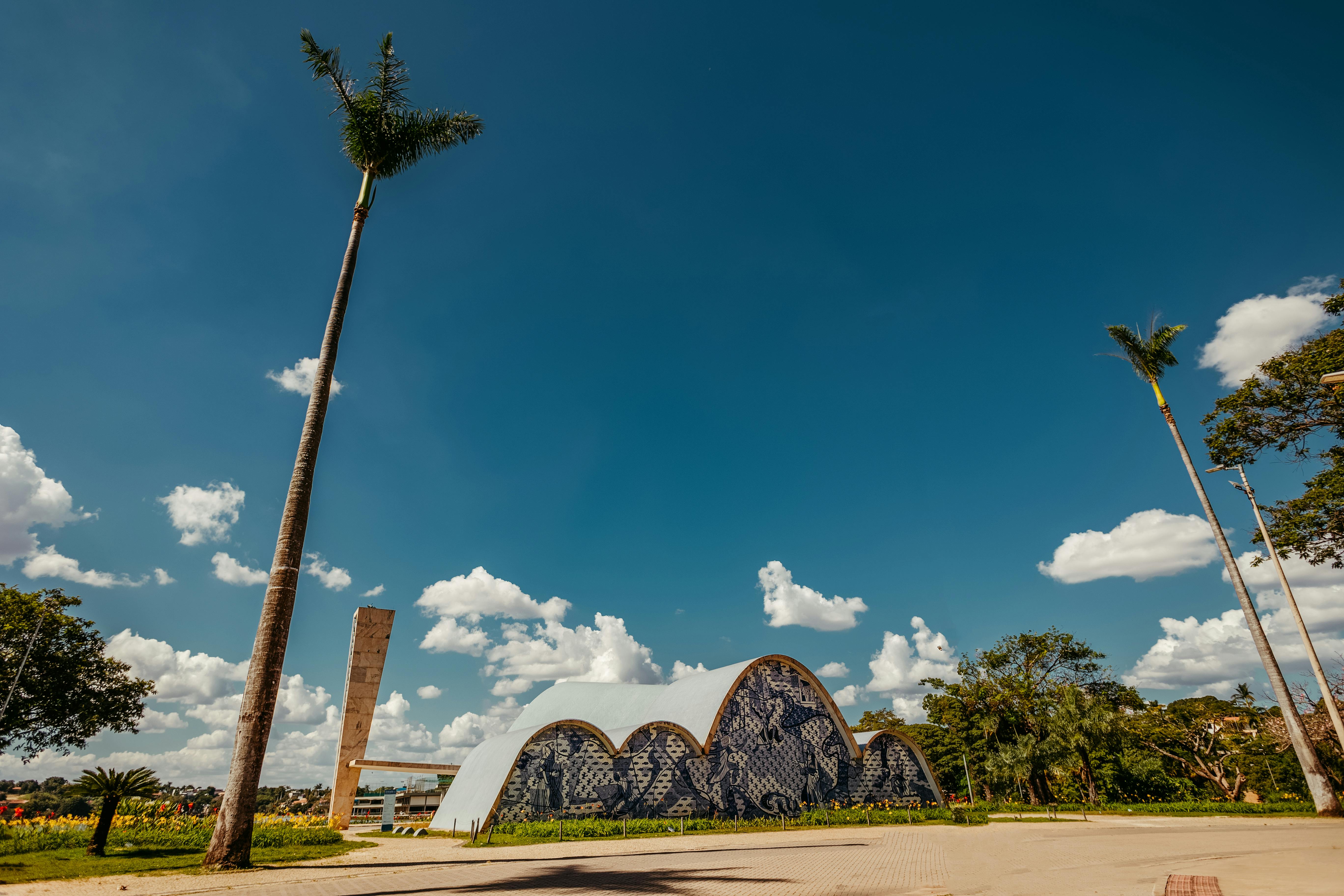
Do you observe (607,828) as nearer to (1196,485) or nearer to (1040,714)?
(1196,485)

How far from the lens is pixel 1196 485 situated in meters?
23.2

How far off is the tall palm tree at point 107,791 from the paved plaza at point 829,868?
4.10 metres

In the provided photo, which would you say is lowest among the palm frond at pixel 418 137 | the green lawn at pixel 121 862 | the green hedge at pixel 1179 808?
the green hedge at pixel 1179 808

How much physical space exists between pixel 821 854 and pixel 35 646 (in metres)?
28.1

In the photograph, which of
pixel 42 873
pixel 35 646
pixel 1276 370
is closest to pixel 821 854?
pixel 42 873

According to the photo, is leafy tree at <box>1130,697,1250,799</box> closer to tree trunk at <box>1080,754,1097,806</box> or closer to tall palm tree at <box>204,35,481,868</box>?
tree trunk at <box>1080,754,1097,806</box>

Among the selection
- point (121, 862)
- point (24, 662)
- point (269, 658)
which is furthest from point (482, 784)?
point (24, 662)

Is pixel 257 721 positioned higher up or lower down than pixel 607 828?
higher up

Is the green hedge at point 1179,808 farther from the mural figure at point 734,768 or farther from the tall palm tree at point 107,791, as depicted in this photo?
the tall palm tree at point 107,791

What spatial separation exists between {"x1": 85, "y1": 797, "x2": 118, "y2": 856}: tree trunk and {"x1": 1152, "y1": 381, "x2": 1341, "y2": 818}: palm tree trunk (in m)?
31.4

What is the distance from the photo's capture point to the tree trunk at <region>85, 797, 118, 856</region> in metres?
12.5

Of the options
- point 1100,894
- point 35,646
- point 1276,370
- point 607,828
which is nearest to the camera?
point 1100,894

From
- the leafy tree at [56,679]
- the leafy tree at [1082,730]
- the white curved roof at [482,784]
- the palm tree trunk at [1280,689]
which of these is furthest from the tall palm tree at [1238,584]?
the leafy tree at [56,679]

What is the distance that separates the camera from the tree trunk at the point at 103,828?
12516mm
